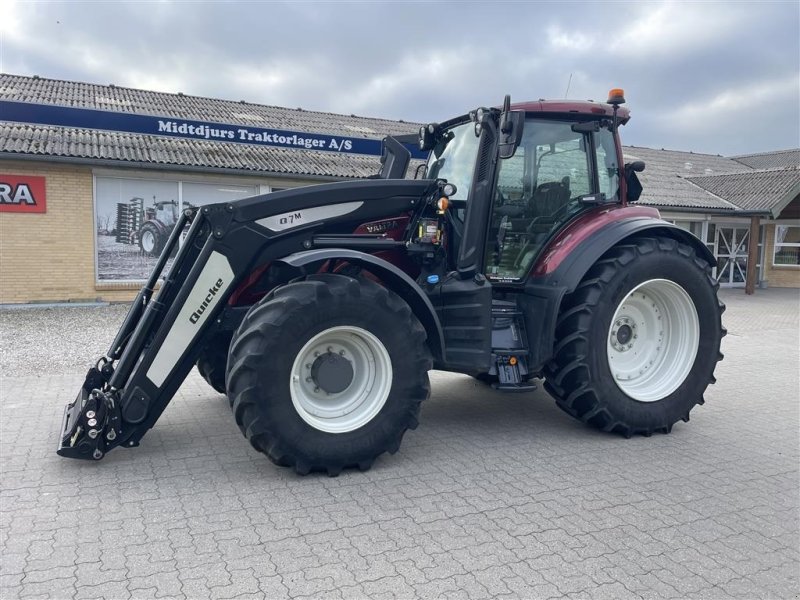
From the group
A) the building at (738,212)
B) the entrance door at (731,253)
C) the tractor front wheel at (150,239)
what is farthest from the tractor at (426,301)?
the entrance door at (731,253)

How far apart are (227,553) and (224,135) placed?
784cm

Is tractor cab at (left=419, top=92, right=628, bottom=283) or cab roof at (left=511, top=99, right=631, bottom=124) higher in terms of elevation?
cab roof at (left=511, top=99, right=631, bottom=124)

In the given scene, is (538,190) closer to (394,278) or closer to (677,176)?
(394,278)

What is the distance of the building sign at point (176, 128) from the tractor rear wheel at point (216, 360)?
272 centimetres

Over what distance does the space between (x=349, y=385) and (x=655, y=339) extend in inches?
108

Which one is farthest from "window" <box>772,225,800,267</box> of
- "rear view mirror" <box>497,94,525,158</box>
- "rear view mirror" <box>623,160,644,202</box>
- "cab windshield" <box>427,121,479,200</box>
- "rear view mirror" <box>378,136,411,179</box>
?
"rear view mirror" <box>497,94,525,158</box>

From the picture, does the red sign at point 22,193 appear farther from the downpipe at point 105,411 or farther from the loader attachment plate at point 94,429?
the loader attachment plate at point 94,429

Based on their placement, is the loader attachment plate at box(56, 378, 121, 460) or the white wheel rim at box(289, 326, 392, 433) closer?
the loader attachment plate at box(56, 378, 121, 460)

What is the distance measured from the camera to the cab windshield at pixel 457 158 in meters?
4.91

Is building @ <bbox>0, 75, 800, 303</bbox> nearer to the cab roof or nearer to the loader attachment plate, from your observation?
the cab roof

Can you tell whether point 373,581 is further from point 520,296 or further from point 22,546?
point 520,296

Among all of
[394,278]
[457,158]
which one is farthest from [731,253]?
[394,278]

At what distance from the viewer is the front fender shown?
13.2 ft

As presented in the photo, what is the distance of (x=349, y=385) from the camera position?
13.6 feet
